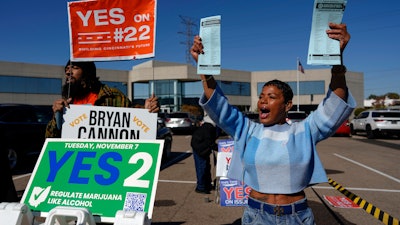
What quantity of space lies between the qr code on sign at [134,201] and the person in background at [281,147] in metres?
0.69

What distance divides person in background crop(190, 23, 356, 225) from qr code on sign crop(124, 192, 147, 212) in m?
0.69

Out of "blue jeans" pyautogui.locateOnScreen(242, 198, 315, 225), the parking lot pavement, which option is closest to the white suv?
the parking lot pavement

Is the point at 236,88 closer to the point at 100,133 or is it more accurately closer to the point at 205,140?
the point at 205,140

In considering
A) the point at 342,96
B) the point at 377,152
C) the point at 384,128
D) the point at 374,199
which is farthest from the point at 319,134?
the point at 384,128

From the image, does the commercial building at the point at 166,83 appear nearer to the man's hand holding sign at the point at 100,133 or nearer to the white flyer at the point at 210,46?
the man's hand holding sign at the point at 100,133

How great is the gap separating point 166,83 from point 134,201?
179 ft

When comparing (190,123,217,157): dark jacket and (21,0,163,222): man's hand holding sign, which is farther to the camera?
(190,123,217,157): dark jacket

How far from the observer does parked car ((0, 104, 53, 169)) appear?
330 inches

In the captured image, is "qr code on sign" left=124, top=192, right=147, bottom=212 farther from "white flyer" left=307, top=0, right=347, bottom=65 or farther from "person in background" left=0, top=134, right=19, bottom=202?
"white flyer" left=307, top=0, right=347, bottom=65

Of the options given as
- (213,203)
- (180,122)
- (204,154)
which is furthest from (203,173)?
(180,122)

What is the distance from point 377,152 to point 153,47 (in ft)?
42.4

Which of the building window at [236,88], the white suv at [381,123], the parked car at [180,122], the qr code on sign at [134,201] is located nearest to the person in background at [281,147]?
the qr code on sign at [134,201]

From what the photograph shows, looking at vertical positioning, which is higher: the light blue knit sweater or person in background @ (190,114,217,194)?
the light blue knit sweater

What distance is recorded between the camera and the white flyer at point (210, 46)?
228 cm
